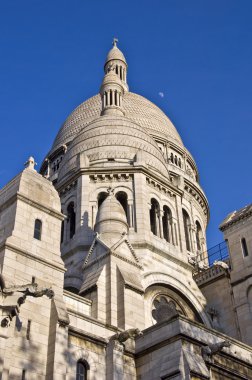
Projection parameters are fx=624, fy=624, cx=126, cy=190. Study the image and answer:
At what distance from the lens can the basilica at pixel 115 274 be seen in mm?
24766

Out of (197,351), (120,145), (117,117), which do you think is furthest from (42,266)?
(117,117)

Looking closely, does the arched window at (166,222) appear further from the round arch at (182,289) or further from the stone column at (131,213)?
the round arch at (182,289)

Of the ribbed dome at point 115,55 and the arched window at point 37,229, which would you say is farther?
the ribbed dome at point 115,55

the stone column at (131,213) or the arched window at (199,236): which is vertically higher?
the arched window at (199,236)

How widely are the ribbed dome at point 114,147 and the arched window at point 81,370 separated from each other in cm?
1896

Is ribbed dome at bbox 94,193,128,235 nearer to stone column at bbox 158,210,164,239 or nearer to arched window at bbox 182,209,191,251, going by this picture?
stone column at bbox 158,210,164,239

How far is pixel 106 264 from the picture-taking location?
3166 centimetres

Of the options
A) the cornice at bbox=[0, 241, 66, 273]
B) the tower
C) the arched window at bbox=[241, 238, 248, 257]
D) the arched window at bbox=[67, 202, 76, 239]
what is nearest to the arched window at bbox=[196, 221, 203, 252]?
the tower

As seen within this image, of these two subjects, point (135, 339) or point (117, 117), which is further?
point (117, 117)

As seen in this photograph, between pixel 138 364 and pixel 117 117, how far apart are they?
24536 millimetres

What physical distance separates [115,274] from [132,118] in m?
34.1

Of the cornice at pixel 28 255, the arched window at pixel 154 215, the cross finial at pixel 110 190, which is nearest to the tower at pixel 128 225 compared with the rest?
the arched window at pixel 154 215

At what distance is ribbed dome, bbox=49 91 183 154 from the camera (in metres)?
62.7

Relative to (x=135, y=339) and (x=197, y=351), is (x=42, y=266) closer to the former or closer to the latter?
(x=135, y=339)
